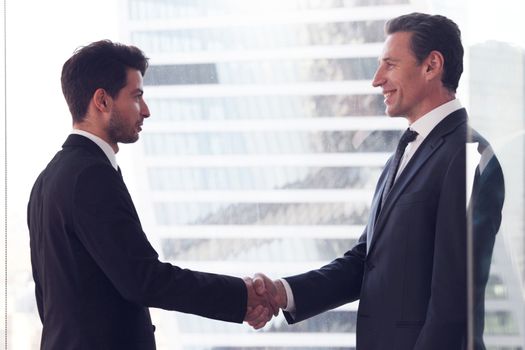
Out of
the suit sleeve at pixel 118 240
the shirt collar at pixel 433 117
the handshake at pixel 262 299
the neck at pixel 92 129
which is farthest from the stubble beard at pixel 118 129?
the shirt collar at pixel 433 117

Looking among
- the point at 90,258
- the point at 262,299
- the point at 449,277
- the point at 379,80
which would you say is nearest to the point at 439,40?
the point at 379,80

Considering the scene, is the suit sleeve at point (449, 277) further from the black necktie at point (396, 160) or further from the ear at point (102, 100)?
the ear at point (102, 100)

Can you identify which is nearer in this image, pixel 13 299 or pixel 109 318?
pixel 109 318

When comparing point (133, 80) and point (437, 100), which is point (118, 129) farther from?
point (437, 100)

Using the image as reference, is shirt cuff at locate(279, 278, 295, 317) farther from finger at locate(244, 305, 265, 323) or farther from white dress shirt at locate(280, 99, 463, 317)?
white dress shirt at locate(280, 99, 463, 317)

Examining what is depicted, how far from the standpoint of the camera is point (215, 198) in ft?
15.5

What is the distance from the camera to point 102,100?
218cm

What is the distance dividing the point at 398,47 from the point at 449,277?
69 centimetres

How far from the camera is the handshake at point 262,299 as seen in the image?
7.98ft

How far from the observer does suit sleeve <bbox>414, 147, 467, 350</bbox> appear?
1823 mm

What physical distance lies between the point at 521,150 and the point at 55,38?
302 cm

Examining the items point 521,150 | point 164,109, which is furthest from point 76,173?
point 164,109

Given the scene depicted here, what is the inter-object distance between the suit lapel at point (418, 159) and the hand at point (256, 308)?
49 cm

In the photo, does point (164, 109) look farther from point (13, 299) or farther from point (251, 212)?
point (13, 299)
